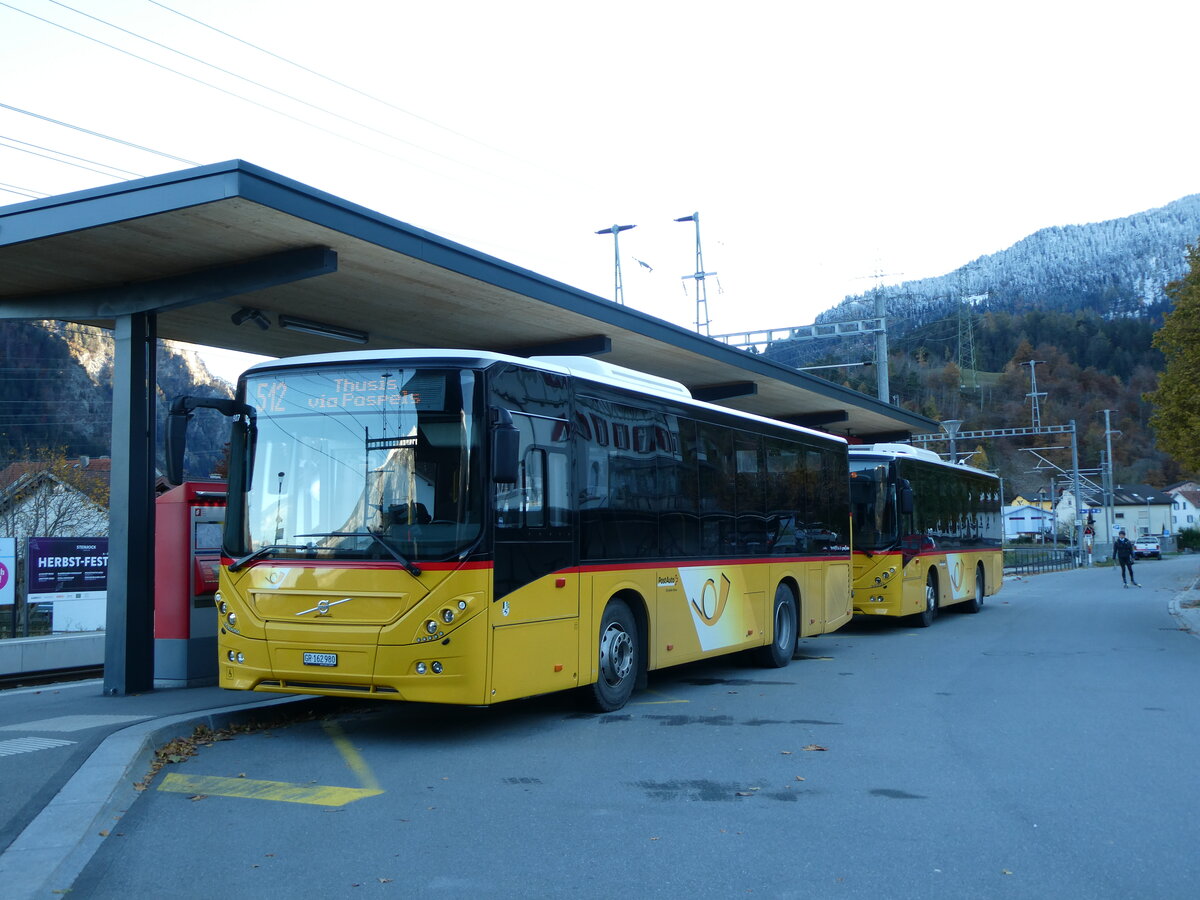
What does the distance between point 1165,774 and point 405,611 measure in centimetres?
564

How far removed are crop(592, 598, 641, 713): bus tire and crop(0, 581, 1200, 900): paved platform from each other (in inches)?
114

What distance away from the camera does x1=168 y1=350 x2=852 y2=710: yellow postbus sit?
870 cm

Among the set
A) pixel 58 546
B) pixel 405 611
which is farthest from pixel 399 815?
pixel 58 546

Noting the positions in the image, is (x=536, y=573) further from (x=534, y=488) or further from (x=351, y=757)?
(x=351, y=757)

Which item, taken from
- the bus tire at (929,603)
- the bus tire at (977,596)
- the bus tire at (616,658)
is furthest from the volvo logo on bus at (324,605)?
the bus tire at (977,596)

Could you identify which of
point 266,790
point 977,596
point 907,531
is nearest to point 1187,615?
point 977,596

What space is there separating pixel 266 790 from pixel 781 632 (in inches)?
354

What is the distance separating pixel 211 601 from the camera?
12.5 meters

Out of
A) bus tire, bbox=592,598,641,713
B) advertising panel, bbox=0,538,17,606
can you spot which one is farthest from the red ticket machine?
advertising panel, bbox=0,538,17,606

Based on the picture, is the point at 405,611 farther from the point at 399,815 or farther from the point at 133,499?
the point at 133,499

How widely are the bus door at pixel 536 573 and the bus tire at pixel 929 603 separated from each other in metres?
13.7

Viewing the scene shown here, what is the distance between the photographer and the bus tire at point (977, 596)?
88.6ft

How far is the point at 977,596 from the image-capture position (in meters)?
27.4

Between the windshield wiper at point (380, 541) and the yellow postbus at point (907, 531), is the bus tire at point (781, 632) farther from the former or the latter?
the windshield wiper at point (380, 541)
